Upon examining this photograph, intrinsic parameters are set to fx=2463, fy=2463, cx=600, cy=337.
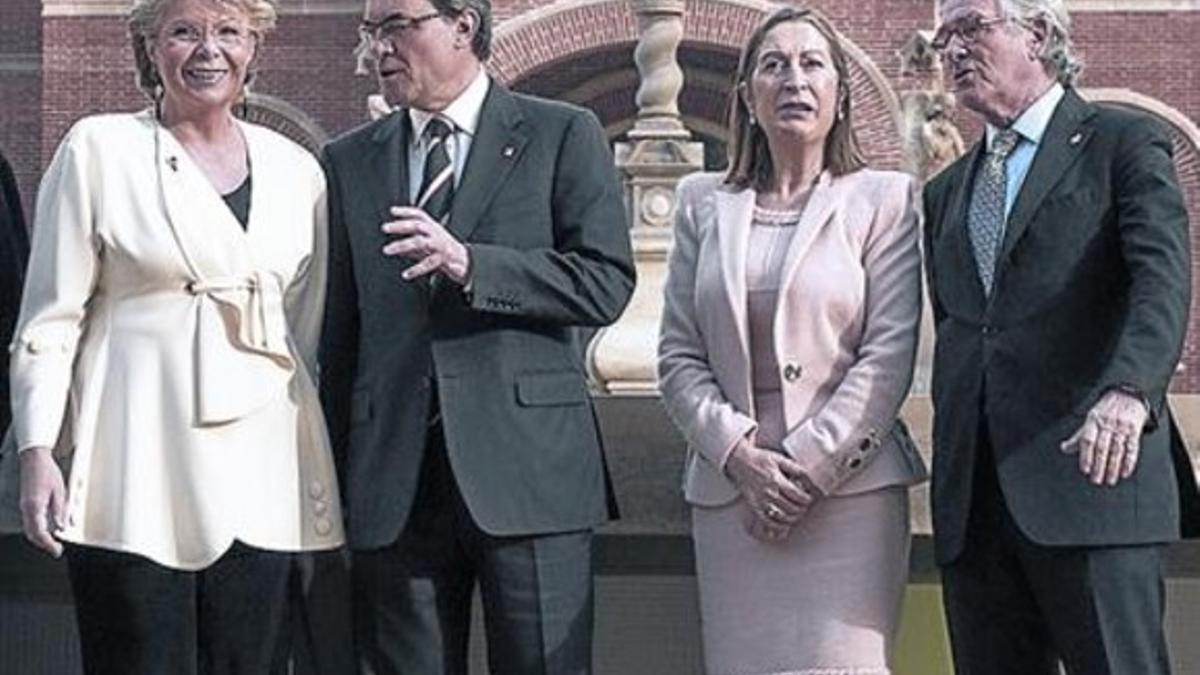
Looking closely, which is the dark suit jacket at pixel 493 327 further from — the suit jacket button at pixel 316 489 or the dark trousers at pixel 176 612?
the dark trousers at pixel 176 612

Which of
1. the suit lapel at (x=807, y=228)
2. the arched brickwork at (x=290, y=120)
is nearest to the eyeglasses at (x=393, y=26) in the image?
the suit lapel at (x=807, y=228)

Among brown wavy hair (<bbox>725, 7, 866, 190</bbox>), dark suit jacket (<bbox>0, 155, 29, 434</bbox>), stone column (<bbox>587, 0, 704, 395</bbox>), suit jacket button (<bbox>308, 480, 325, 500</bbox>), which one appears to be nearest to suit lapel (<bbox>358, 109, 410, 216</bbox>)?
suit jacket button (<bbox>308, 480, 325, 500</bbox>)

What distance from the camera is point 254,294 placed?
15.0 ft

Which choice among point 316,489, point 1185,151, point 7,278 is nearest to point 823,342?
point 316,489

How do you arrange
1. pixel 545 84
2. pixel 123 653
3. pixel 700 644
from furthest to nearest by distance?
pixel 545 84
pixel 700 644
pixel 123 653

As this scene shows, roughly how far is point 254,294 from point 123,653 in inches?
27.4

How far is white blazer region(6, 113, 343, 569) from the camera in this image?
4465mm

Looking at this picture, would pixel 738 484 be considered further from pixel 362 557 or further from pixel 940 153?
pixel 940 153

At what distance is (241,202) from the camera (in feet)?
15.2

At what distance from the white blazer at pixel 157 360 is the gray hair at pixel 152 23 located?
0.12 m

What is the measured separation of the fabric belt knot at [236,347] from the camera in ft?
14.7

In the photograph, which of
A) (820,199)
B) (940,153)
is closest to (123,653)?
(820,199)

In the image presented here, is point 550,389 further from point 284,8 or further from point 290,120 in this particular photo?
point 284,8

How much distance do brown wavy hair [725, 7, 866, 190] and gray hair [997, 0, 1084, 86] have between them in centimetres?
36
